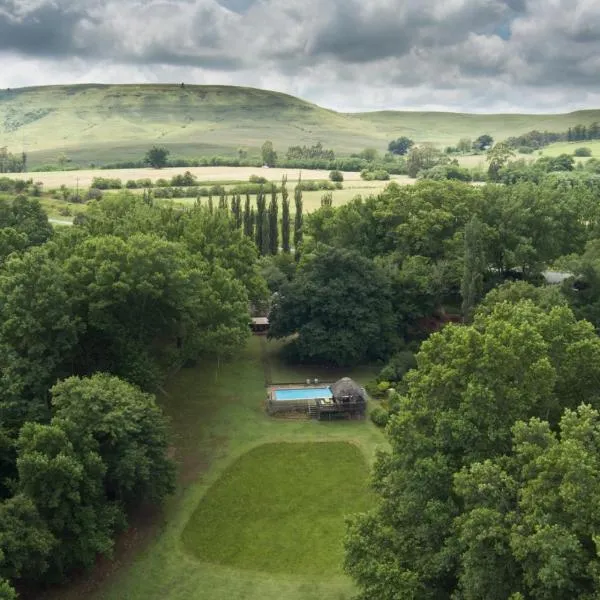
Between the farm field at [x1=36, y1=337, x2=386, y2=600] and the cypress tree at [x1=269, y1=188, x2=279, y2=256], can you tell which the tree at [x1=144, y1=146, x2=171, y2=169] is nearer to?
the cypress tree at [x1=269, y1=188, x2=279, y2=256]

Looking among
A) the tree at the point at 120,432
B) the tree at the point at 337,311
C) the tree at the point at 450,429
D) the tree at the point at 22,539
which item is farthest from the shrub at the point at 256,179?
the tree at the point at 22,539

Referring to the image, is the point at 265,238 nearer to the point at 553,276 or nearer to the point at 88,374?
the point at 553,276

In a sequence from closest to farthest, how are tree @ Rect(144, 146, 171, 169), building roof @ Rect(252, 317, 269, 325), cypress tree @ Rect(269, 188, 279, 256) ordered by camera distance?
building roof @ Rect(252, 317, 269, 325), cypress tree @ Rect(269, 188, 279, 256), tree @ Rect(144, 146, 171, 169)

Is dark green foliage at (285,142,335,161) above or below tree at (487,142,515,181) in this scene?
above

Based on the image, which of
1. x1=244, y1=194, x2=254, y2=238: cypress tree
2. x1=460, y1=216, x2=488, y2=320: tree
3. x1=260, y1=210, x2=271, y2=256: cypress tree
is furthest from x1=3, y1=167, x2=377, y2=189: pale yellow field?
x1=460, y1=216, x2=488, y2=320: tree

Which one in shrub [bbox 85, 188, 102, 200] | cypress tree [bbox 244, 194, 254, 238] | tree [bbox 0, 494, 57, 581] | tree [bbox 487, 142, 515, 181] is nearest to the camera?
tree [bbox 0, 494, 57, 581]

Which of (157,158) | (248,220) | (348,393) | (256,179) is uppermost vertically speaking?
(157,158)

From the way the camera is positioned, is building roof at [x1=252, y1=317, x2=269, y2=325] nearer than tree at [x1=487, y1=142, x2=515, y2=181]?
Yes

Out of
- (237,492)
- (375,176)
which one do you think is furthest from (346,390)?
(375,176)
